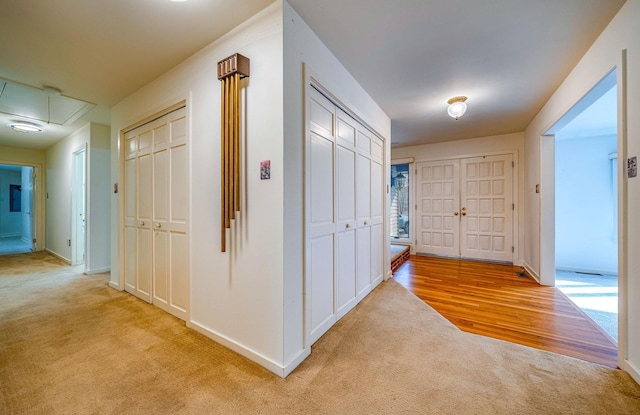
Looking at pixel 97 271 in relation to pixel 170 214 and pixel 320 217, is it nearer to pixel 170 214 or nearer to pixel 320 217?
pixel 170 214

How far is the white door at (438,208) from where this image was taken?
523cm

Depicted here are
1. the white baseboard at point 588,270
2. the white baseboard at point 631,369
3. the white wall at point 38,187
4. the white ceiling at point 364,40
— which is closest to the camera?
the white baseboard at point 631,369

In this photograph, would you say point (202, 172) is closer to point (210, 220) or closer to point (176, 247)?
point (210, 220)

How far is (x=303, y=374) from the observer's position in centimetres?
162

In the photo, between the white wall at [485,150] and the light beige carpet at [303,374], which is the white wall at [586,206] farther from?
the light beige carpet at [303,374]

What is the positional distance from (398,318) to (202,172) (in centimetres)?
230

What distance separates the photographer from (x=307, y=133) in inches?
70.6

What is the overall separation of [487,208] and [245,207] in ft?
16.5

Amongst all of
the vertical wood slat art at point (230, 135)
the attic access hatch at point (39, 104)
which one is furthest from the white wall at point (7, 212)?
the vertical wood slat art at point (230, 135)

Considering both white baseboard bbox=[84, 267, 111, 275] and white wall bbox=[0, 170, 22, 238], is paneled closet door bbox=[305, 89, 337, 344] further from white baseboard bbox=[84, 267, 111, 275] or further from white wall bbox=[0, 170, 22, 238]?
white wall bbox=[0, 170, 22, 238]

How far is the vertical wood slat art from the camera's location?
174 centimetres

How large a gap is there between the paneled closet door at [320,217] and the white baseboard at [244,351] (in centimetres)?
35

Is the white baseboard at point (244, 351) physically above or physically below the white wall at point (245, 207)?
below

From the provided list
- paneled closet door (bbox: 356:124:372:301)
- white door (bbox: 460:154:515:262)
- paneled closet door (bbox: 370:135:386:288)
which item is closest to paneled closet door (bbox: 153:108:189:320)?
paneled closet door (bbox: 356:124:372:301)
